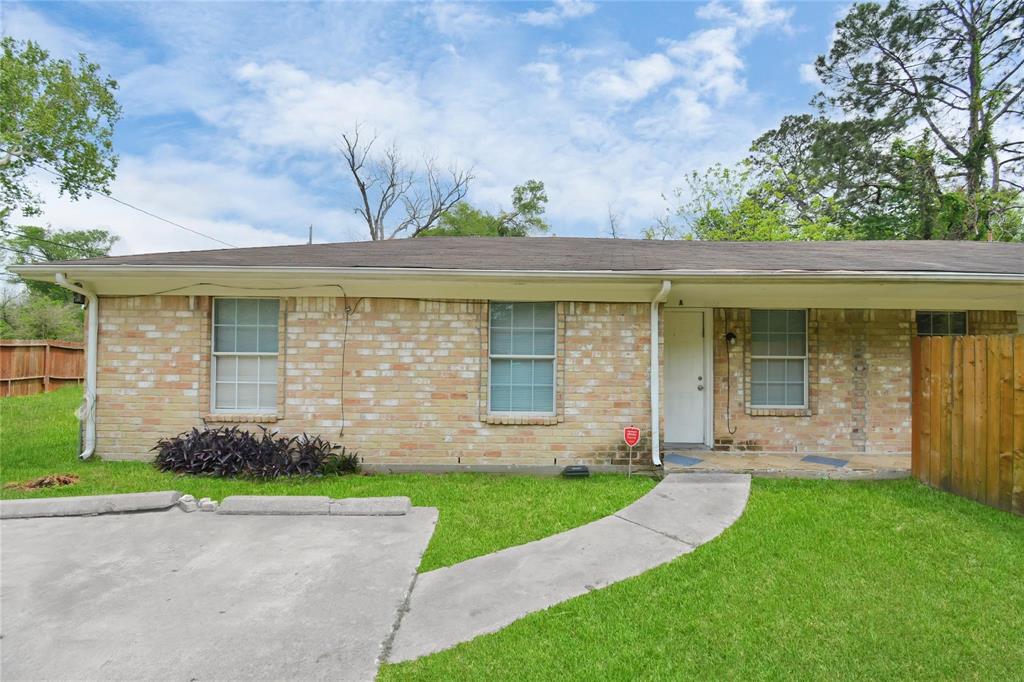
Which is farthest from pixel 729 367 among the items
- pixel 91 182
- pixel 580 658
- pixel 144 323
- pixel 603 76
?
pixel 91 182

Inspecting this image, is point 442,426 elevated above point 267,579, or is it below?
above

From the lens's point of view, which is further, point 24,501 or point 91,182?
point 91,182

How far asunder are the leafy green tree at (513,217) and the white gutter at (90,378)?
23655 millimetres

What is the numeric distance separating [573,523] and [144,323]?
587cm

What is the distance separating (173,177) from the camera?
62.6 ft

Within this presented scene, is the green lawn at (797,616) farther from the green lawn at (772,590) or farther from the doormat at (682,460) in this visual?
the doormat at (682,460)

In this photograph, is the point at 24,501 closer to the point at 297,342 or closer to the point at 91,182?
the point at 297,342

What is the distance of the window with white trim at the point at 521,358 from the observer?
653 cm

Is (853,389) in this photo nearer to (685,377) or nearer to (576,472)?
(685,377)

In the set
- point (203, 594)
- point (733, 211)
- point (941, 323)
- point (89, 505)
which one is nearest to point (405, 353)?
point (89, 505)

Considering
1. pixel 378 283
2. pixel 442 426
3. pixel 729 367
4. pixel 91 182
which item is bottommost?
pixel 442 426

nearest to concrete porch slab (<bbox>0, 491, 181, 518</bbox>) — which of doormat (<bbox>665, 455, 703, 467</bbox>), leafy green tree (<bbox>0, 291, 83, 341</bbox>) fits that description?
doormat (<bbox>665, 455, 703, 467</bbox>)

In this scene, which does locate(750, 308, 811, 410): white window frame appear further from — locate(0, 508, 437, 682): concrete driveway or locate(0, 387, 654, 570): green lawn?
locate(0, 508, 437, 682): concrete driveway

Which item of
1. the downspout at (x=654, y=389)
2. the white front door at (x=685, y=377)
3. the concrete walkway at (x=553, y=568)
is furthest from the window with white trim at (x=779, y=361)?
the concrete walkway at (x=553, y=568)
